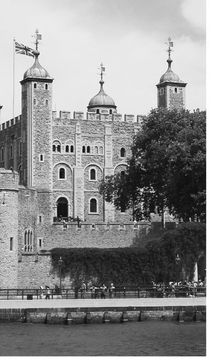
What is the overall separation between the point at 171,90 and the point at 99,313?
49.6 meters

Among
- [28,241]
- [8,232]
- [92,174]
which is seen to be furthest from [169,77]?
[8,232]

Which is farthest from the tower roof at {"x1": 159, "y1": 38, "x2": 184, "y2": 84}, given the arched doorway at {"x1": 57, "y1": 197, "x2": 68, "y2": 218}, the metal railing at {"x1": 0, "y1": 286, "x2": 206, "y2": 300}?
the metal railing at {"x1": 0, "y1": 286, "x2": 206, "y2": 300}

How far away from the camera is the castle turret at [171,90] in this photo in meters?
93.5

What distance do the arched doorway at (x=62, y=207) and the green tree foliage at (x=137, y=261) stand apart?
29.3 m

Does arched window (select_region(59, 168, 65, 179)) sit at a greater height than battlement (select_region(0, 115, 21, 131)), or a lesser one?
lesser

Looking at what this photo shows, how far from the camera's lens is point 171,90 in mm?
93750

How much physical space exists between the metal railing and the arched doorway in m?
→ 35.1

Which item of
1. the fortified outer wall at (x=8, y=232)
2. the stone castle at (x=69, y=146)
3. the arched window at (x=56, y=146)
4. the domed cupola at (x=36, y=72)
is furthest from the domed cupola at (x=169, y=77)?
the fortified outer wall at (x=8, y=232)

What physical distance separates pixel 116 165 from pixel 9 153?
8.34 m

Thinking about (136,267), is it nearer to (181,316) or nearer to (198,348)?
(181,316)

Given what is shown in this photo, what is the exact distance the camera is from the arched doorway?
8906cm

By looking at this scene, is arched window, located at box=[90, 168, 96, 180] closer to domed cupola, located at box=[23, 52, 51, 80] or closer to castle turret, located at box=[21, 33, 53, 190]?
castle turret, located at box=[21, 33, 53, 190]

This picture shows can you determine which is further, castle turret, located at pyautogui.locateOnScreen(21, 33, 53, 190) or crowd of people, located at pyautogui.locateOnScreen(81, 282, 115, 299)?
castle turret, located at pyautogui.locateOnScreen(21, 33, 53, 190)

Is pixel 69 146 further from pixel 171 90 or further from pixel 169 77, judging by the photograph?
pixel 169 77
